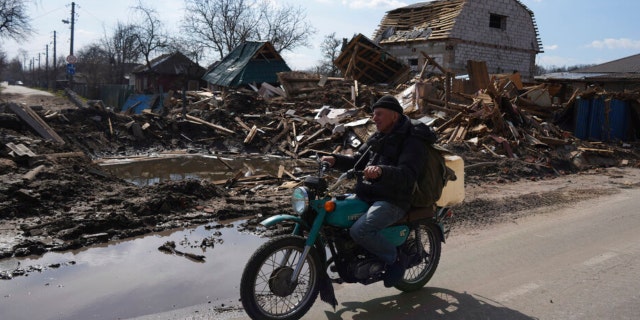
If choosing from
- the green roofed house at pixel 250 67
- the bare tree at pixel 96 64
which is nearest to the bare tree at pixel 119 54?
the bare tree at pixel 96 64

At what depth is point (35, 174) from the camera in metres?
9.11

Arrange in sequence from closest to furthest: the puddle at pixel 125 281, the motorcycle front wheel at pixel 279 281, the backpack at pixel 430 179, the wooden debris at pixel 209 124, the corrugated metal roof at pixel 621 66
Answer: the motorcycle front wheel at pixel 279 281
the backpack at pixel 430 179
the puddle at pixel 125 281
the wooden debris at pixel 209 124
the corrugated metal roof at pixel 621 66

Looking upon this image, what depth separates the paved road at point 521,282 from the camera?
469cm

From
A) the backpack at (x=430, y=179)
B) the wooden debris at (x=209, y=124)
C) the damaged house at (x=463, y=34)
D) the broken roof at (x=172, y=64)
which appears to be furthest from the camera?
the broken roof at (x=172, y=64)

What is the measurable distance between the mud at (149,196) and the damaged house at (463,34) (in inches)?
867

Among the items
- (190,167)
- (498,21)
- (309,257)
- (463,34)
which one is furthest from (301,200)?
(498,21)

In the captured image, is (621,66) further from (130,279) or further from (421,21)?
(130,279)

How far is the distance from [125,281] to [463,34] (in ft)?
115

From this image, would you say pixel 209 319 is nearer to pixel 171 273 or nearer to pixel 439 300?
pixel 171 273

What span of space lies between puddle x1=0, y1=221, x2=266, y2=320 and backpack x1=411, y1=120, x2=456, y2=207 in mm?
2123

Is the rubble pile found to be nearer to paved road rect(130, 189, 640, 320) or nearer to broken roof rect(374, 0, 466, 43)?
paved road rect(130, 189, 640, 320)

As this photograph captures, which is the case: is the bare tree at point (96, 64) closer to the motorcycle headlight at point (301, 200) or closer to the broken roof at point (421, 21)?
the broken roof at point (421, 21)

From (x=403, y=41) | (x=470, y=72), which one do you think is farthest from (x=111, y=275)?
(x=403, y=41)

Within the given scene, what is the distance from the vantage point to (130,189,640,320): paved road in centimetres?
469
